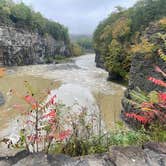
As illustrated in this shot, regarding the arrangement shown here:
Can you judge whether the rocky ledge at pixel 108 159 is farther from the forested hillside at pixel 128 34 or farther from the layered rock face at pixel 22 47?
the layered rock face at pixel 22 47

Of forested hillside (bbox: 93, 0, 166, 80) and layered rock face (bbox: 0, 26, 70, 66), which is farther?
layered rock face (bbox: 0, 26, 70, 66)

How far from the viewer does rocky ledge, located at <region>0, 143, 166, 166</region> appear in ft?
9.18

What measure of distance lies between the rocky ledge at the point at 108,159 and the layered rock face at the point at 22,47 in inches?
1287

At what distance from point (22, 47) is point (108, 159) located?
37764mm

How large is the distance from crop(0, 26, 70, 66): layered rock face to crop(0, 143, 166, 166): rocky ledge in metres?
32.7

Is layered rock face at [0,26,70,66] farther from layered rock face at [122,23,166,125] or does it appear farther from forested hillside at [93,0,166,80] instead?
layered rock face at [122,23,166,125]

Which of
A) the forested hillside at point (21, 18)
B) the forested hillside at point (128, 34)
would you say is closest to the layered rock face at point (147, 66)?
the forested hillside at point (128, 34)

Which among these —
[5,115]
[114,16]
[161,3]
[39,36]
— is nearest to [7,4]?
[39,36]

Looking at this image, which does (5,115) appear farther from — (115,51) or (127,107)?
(115,51)

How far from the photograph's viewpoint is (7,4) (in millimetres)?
41750

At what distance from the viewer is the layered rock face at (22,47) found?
115 ft

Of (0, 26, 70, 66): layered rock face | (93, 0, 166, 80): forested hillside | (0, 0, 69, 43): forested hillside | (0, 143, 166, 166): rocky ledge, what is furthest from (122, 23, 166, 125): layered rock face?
(0, 0, 69, 43): forested hillside

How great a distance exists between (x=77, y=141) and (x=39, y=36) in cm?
4324

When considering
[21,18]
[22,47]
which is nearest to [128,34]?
[22,47]
